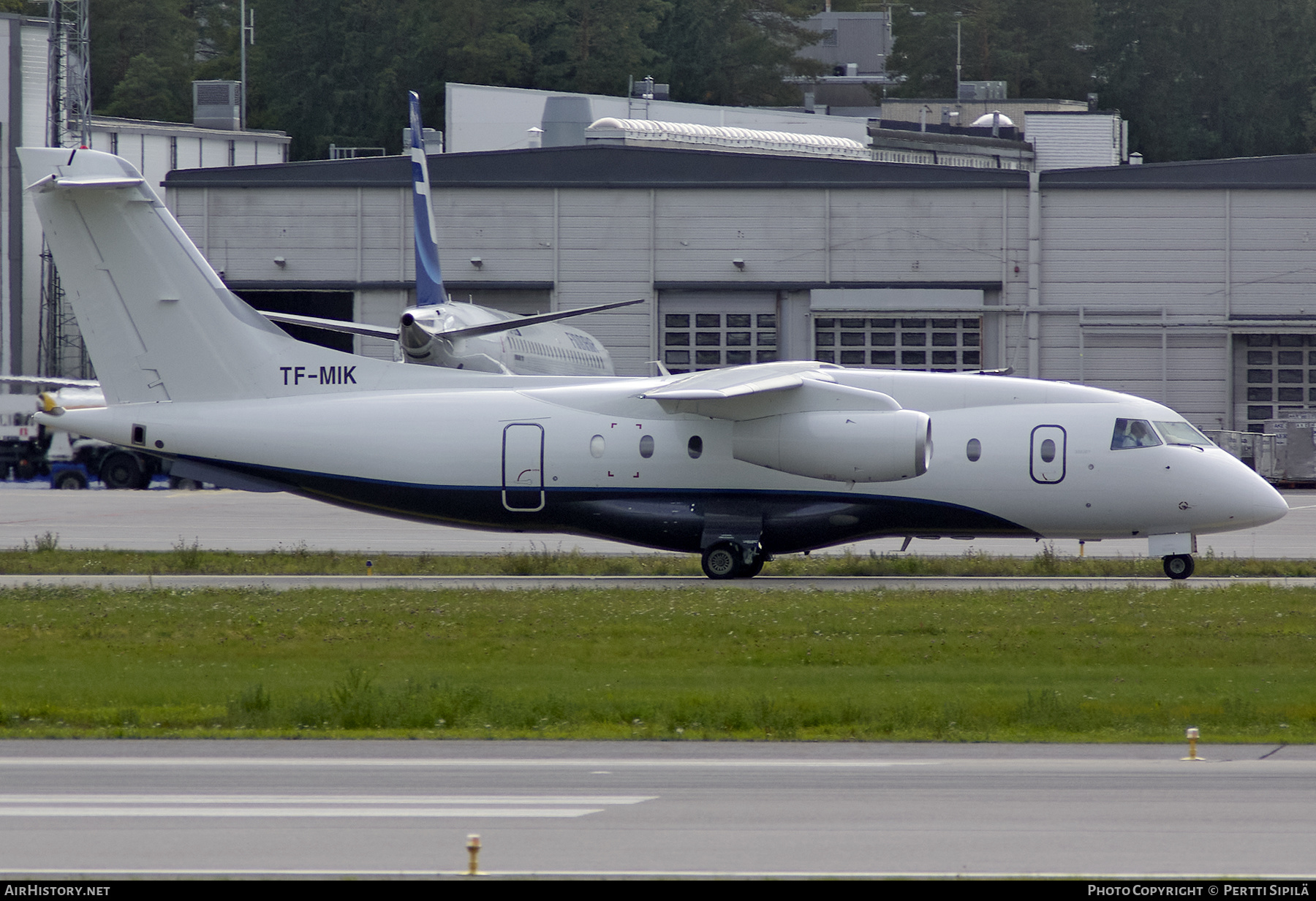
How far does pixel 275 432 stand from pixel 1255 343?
3633 cm

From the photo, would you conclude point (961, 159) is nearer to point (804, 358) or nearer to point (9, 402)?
point (804, 358)

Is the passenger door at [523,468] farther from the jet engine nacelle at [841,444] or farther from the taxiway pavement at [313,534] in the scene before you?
the taxiway pavement at [313,534]

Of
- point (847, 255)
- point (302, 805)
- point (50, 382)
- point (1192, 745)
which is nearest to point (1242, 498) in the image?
point (1192, 745)

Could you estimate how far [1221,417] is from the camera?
4972cm

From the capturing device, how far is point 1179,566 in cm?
2459

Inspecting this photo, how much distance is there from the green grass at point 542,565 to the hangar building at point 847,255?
22.8 meters

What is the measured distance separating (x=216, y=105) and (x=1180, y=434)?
56.6 m

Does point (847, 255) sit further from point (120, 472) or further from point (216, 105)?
point (216, 105)

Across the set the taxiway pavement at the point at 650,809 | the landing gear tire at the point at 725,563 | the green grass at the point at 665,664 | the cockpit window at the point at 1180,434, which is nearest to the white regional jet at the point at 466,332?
the landing gear tire at the point at 725,563

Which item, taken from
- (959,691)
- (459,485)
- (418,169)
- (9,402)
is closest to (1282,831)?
(959,691)

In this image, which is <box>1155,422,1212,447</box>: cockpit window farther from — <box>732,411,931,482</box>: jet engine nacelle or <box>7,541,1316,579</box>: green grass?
<box>732,411,931,482</box>: jet engine nacelle

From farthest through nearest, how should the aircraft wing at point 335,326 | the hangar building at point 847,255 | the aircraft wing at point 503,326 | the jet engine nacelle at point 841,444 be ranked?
the hangar building at point 847,255 → the aircraft wing at point 335,326 → the aircraft wing at point 503,326 → the jet engine nacelle at point 841,444

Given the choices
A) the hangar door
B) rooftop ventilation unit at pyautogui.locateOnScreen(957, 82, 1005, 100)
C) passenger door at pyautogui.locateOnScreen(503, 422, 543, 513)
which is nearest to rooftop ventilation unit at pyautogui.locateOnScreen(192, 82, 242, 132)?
the hangar door

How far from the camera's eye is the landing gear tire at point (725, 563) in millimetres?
24688
